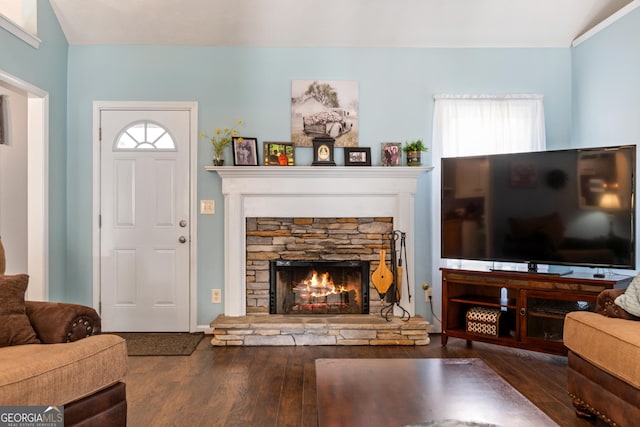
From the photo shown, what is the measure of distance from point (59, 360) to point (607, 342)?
2.41 meters

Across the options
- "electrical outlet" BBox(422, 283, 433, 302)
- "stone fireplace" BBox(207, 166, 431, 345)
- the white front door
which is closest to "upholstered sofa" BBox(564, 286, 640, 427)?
"stone fireplace" BBox(207, 166, 431, 345)

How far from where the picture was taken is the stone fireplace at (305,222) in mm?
4008

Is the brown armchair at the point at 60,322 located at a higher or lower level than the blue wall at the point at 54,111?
lower

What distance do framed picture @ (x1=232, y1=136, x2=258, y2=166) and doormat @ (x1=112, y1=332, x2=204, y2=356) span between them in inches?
63.0

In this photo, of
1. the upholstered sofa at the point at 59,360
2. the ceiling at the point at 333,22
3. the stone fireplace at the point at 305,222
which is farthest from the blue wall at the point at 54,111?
the upholstered sofa at the point at 59,360

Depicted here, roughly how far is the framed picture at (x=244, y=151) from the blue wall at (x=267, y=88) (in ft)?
0.37

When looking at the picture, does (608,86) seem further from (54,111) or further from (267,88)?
(54,111)

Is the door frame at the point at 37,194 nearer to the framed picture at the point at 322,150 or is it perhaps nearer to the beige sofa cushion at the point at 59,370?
the beige sofa cushion at the point at 59,370

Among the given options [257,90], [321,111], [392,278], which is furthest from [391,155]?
[257,90]

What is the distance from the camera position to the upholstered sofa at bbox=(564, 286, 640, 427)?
1.95 meters

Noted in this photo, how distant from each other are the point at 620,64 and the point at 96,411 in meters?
4.24

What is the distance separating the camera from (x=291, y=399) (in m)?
2.65

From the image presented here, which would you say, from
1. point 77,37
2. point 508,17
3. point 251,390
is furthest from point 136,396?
point 508,17

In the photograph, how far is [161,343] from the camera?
3.80 meters
